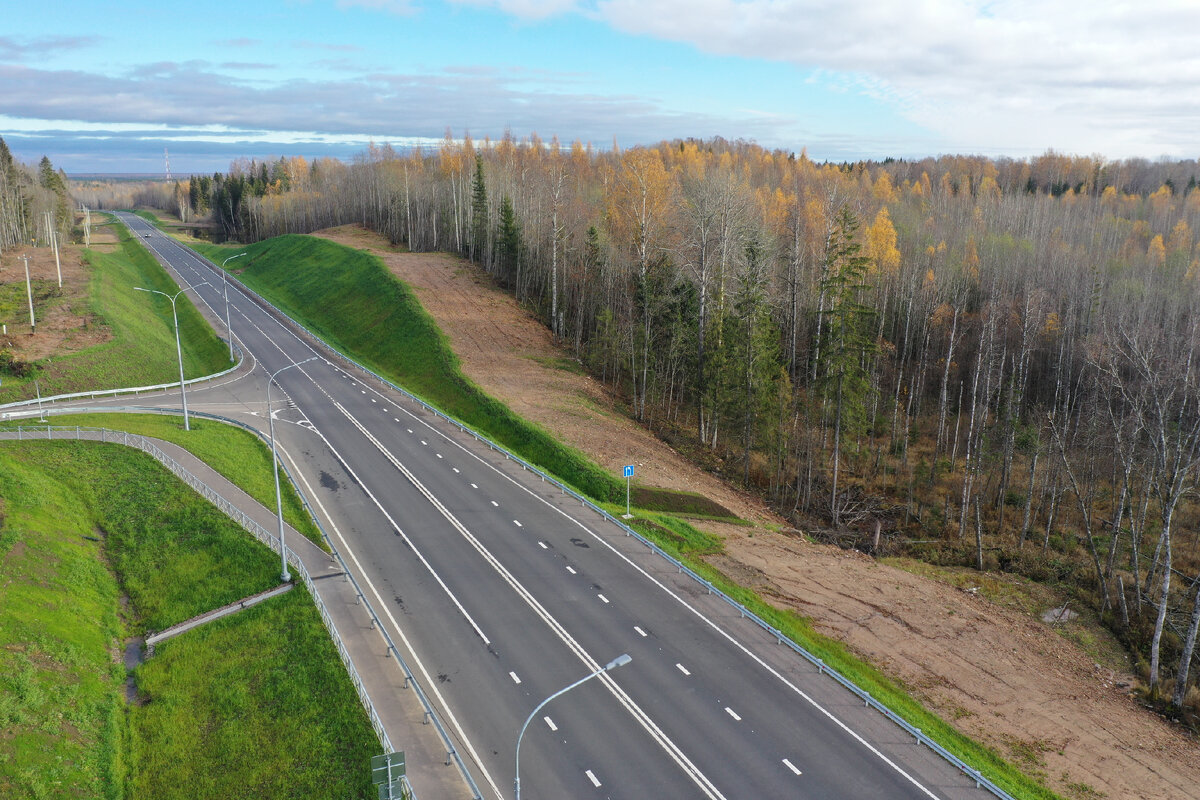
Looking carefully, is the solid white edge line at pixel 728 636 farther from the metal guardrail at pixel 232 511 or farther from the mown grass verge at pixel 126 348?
the mown grass verge at pixel 126 348

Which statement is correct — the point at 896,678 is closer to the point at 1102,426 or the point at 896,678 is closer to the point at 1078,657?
the point at 1078,657

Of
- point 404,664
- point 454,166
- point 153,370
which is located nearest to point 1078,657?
point 404,664

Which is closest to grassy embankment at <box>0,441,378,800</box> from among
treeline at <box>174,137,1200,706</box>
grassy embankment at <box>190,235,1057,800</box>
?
grassy embankment at <box>190,235,1057,800</box>

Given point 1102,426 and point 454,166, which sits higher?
point 454,166

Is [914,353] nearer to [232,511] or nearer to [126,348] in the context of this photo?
[232,511]

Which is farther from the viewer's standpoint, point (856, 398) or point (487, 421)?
point (487, 421)

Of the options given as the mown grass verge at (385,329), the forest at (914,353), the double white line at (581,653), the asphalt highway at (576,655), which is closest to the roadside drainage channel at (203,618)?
the asphalt highway at (576,655)

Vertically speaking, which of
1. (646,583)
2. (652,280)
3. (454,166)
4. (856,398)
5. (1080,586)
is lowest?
(1080,586)
